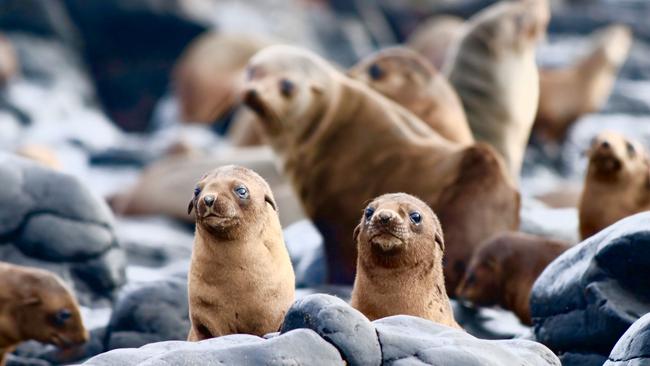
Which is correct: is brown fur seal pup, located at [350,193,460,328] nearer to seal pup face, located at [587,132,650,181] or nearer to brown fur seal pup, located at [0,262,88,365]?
brown fur seal pup, located at [0,262,88,365]

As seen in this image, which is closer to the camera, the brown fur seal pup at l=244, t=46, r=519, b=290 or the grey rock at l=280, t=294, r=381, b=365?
the grey rock at l=280, t=294, r=381, b=365

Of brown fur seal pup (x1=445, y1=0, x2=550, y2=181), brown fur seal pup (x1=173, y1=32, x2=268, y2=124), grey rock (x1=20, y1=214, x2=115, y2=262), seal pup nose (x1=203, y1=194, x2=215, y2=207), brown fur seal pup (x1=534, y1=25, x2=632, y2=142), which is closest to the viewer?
seal pup nose (x1=203, y1=194, x2=215, y2=207)

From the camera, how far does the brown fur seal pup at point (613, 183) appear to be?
8992 millimetres

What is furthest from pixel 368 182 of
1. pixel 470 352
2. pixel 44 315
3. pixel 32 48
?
pixel 32 48

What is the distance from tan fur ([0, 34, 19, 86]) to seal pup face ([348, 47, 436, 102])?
1045 centimetres

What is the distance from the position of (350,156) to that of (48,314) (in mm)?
2666

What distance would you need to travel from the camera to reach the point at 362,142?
10.2m

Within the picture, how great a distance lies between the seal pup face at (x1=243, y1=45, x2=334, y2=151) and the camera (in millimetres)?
10117

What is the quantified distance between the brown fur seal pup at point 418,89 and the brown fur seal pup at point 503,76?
2.68 feet

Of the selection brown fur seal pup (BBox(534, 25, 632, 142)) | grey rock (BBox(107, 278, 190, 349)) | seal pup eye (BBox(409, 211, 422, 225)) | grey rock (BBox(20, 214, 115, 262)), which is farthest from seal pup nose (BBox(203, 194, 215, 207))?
brown fur seal pup (BBox(534, 25, 632, 142))

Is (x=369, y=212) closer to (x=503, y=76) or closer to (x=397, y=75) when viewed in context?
(x=397, y=75)

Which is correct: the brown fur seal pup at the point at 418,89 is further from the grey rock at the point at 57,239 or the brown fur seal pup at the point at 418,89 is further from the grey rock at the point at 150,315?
the grey rock at the point at 150,315

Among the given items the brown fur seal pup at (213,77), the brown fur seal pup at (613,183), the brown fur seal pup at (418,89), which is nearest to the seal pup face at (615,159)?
the brown fur seal pup at (613,183)

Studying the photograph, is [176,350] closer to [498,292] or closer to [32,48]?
[498,292]
